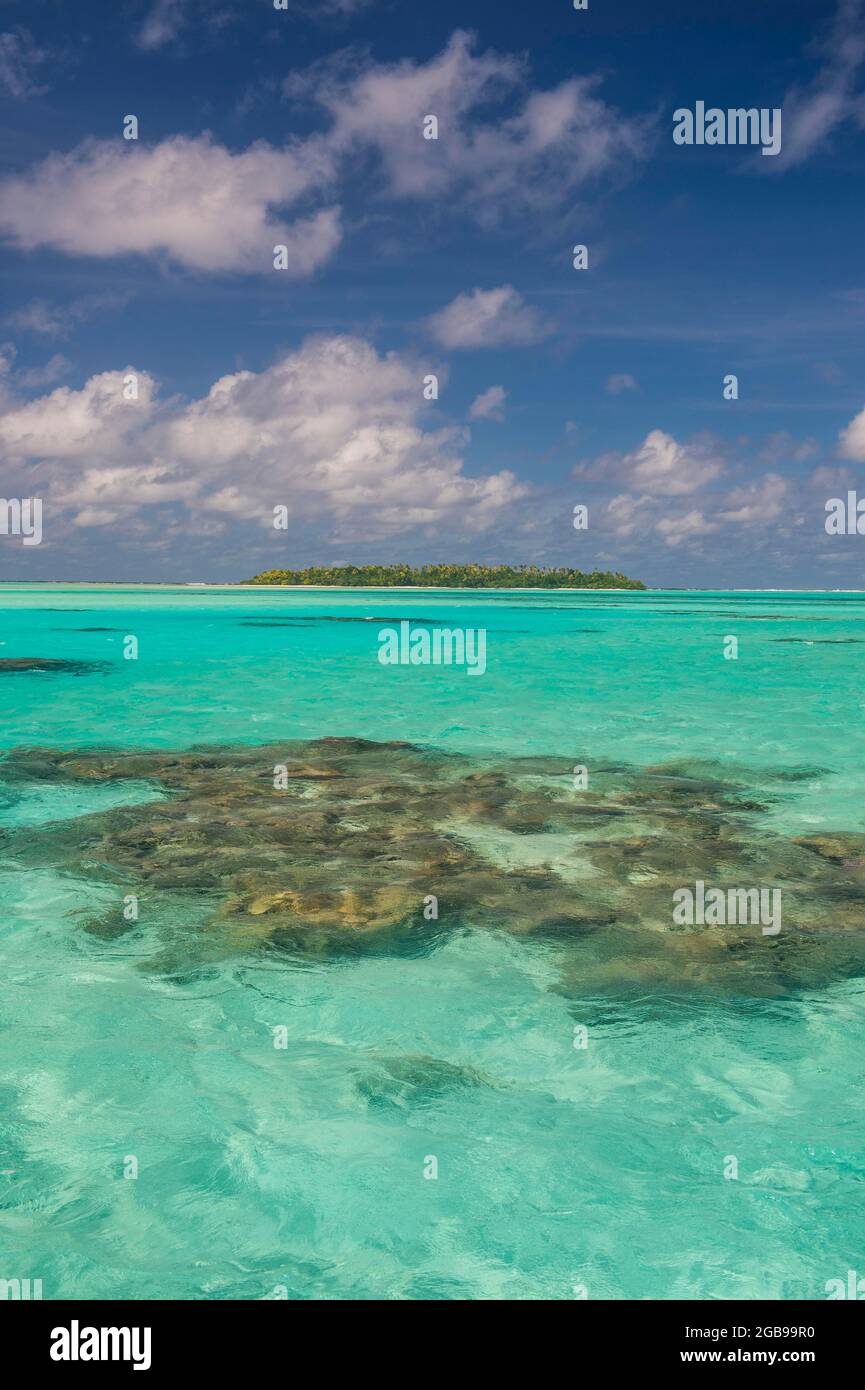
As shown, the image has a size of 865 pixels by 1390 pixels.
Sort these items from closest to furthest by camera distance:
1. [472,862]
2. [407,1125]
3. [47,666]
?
1. [407,1125]
2. [472,862]
3. [47,666]

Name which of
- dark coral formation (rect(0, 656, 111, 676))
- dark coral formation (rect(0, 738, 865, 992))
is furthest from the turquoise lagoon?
dark coral formation (rect(0, 656, 111, 676))

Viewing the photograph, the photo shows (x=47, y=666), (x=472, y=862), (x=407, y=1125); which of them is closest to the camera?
(x=407, y=1125)

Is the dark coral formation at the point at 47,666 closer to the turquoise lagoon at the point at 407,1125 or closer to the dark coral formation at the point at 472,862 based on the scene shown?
the dark coral formation at the point at 472,862

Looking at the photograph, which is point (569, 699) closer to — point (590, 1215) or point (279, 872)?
point (279, 872)

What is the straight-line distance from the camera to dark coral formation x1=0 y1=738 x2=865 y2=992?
7.61m

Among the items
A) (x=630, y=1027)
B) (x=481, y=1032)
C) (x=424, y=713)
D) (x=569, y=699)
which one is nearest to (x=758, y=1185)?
(x=630, y=1027)

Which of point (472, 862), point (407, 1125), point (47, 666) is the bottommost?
point (407, 1125)

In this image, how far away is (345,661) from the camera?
1583 inches

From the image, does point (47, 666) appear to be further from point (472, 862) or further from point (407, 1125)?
point (407, 1125)

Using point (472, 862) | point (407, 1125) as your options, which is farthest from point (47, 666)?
point (407, 1125)

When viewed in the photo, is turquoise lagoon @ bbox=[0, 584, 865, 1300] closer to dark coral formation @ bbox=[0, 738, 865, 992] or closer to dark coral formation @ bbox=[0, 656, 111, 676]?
dark coral formation @ bbox=[0, 738, 865, 992]

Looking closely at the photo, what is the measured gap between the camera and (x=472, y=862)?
9758 millimetres

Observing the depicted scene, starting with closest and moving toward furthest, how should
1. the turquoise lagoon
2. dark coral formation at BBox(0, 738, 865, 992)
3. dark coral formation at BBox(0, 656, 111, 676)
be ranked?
the turquoise lagoon
dark coral formation at BBox(0, 738, 865, 992)
dark coral formation at BBox(0, 656, 111, 676)

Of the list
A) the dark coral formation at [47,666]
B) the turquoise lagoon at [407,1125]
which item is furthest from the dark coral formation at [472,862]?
the dark coral formation at [47,666]
